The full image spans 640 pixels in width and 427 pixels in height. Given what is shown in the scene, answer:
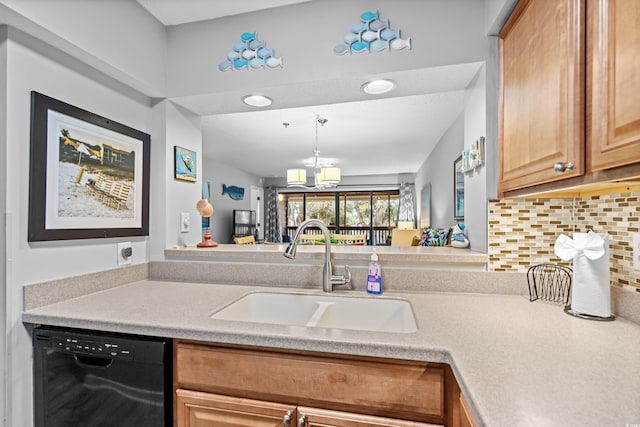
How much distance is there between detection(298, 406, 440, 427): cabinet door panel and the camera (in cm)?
86

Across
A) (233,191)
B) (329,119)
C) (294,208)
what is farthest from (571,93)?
(294,208)

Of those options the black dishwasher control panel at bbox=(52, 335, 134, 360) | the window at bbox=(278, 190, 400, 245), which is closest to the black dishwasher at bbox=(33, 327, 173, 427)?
the black dishwasher control panel at bbox=(52, 335, 134, 360)

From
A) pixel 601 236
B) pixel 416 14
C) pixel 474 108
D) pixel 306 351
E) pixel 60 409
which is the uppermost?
pixel 416 14

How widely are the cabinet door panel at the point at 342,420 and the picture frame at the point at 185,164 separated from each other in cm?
138

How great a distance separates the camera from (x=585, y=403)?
0.57 m

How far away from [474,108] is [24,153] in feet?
6.04

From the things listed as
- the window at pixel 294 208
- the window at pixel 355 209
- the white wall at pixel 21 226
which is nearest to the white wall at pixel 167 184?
the white wall at pixel 21 226

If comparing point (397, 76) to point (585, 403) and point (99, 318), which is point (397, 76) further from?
point (99, 318)

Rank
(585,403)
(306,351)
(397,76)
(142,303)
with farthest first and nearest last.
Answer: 1. (397,76)
2. (142,303)
3. (306,351)
4. (585,403)

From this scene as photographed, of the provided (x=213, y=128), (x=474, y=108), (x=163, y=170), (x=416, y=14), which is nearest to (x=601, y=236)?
(x=474, y=108)

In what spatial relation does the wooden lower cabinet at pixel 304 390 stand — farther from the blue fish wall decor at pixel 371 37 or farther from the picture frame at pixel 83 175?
the blue fish wall decor at pixel 371 37

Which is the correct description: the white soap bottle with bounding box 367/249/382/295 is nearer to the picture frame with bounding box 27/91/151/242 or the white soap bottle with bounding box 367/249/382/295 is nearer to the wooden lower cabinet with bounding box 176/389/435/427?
the wooden lower cabinet with bounding box 176/389/435/427

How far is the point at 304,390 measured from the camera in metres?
0.92

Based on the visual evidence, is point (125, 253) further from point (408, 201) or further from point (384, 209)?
point (384, 209)
